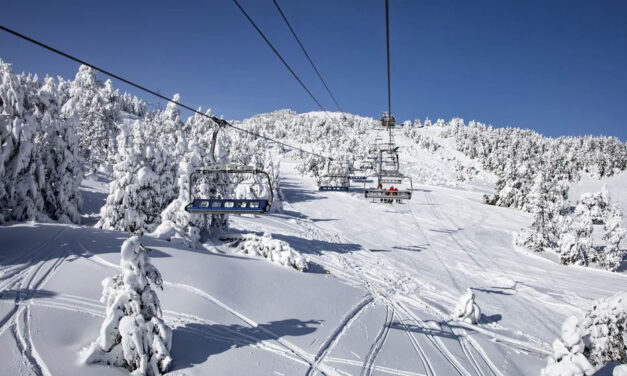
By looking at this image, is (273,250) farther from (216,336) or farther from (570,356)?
(570,356)

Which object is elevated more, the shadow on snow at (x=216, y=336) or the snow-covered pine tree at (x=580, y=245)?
the shadow on snow at (x=216, y=336)

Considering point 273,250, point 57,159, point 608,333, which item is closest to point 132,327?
point 273,250

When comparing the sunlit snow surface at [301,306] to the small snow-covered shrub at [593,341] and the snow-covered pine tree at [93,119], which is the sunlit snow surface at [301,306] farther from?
the snow-covered pine tree at [93,119]

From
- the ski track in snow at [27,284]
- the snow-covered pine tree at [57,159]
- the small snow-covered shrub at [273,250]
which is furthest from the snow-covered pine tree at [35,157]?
the small snow-covered shrub at [273,250]

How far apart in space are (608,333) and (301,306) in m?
14.8

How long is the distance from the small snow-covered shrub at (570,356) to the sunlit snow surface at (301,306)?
7.60 feet

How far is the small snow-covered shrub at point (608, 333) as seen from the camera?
14641 mm

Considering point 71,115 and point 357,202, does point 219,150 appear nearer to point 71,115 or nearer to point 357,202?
point 71,115

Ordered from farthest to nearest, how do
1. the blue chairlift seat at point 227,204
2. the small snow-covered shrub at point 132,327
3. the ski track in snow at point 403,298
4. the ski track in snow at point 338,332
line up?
the ski track in snow at point 403,298, the ski track in snow at point 338,332, the small snow-covered shrub at point 132,327, the blue chairlift seat at point 227,204

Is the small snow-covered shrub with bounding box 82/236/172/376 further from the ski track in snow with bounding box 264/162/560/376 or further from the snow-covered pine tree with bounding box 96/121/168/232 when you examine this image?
the snow-covered pine tree with bounding box 96/121/168/232

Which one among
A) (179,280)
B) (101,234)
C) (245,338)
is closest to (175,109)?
(101,234)

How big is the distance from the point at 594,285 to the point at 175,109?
276 ft

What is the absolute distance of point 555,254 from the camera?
45094 mm

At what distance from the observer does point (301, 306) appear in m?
19.3
